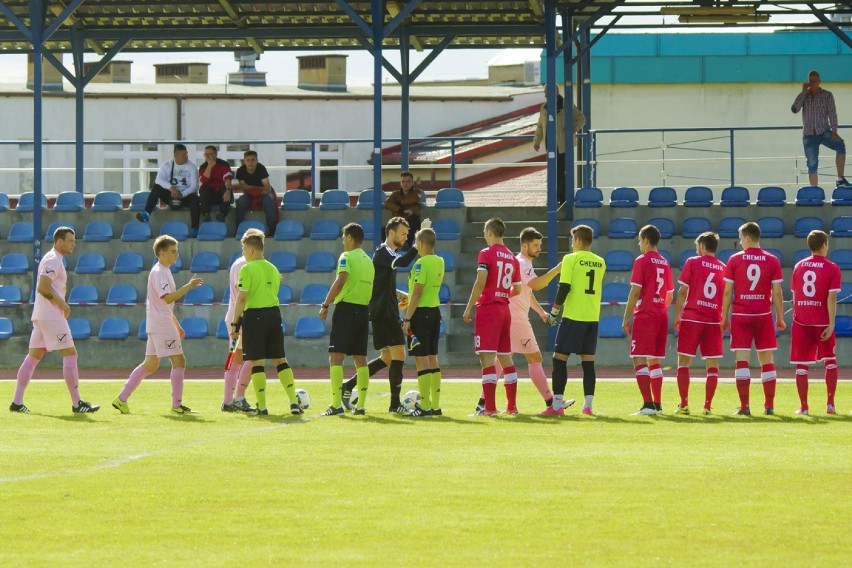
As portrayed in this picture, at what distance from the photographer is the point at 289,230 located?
2645cm

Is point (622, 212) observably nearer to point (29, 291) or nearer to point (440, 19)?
point (440, 19)

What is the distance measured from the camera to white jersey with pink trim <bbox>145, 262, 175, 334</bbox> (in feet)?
49.7

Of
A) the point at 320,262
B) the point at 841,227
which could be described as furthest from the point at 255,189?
the point at 841,227

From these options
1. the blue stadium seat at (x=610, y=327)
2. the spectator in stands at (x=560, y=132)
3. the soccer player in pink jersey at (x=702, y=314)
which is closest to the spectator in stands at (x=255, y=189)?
the spectator in stands at (x=560, y=132)

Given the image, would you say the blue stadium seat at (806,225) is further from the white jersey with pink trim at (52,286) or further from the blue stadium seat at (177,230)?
the white jersey with pink trim at (52,286)

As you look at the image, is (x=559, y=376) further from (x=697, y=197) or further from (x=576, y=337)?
(x=697, y=197)

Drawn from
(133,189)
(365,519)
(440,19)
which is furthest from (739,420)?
(133,189)

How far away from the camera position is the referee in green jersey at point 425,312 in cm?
1455

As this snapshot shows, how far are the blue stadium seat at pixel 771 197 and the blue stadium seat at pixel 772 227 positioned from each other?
80cm

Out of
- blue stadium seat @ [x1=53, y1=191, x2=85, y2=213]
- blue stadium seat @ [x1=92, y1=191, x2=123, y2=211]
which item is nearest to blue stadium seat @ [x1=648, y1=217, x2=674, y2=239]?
blue stadium seat @ [x1=92, y1=191, x2=123, y2=211]

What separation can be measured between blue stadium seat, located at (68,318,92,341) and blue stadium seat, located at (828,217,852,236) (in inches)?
494

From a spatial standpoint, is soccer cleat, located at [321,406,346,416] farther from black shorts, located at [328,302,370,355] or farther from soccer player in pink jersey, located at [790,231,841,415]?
soccer player in pink jersey, located at [790,231,841,415]

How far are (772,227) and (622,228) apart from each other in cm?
254

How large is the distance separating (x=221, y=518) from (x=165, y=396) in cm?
938
